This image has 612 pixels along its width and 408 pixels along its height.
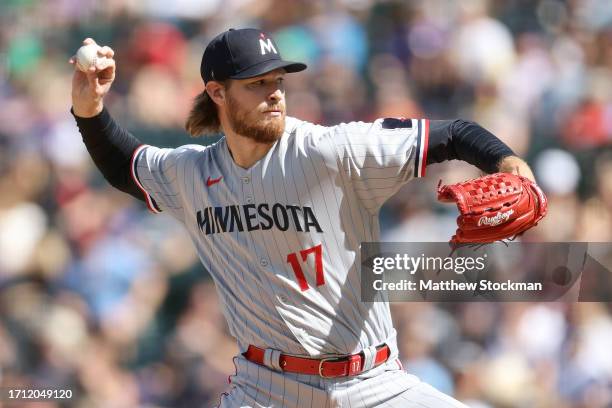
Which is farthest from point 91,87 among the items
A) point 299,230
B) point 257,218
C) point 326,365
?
point 326,365

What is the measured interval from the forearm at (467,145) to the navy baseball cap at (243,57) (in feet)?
1.84

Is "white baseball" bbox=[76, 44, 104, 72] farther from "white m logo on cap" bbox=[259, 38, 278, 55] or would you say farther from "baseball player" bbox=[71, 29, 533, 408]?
"white m logo on cap" bbox=[259, 38, 278, 55]

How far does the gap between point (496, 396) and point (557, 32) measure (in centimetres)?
255

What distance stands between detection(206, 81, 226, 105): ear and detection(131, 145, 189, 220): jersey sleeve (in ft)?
0.72

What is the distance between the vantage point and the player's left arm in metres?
2.88

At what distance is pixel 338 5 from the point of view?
657cm

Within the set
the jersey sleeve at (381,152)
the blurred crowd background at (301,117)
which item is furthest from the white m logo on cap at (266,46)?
the blurred crowd background at (301,117)

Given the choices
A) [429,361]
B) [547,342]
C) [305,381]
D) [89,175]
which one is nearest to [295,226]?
[305,381]

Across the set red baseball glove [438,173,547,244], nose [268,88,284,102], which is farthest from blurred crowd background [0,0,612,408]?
red baseball glove [438,173,547,244]

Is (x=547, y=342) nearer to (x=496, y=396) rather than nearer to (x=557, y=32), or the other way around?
(x=496, y=396)

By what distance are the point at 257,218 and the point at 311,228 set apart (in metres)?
0.19

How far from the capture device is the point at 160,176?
11.5 ft

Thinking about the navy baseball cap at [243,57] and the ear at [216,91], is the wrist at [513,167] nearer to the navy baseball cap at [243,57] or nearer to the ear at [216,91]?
the navy baseball cap at [243,57]

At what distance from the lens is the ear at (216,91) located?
3.39m
